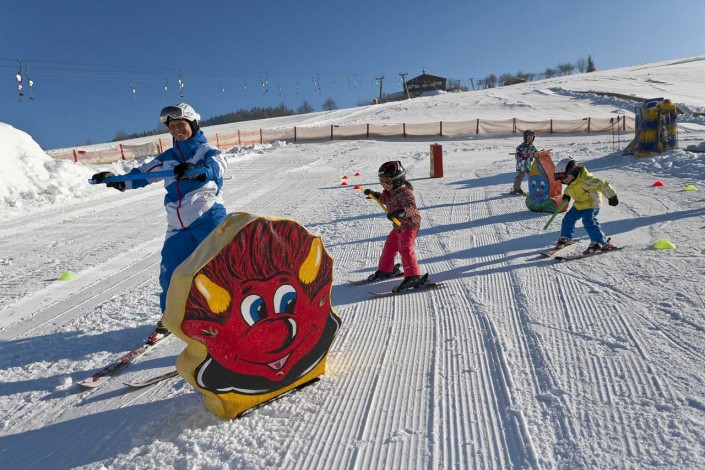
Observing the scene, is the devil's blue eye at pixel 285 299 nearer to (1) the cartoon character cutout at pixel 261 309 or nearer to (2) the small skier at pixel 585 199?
(1) the cartoon character cutout at pixel 261 309

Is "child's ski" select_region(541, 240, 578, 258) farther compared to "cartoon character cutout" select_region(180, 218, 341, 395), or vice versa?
"child's ski" select_region(541, 240, 578, 258)

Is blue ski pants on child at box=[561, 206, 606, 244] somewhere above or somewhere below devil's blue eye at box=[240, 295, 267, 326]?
below

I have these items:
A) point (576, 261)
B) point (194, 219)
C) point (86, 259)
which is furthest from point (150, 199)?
point (576, 261)

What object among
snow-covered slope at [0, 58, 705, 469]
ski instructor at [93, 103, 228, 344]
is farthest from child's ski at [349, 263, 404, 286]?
ski instructor at [93, 103, 228, 344]

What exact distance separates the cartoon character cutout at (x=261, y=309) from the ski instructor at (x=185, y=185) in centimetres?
112

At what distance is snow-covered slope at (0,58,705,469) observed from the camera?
273 cm

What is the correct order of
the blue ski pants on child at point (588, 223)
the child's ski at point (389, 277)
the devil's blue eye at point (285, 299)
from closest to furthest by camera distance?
the devil's blue eye at point (285, 299), the child's ski at point (389, 277), the blue ski pants on child at point (588, 223)

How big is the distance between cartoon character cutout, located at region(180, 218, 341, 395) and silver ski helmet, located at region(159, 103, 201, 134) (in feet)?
4.87

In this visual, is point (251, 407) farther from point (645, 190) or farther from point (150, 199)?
point (150, 199)

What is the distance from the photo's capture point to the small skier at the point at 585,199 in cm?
632

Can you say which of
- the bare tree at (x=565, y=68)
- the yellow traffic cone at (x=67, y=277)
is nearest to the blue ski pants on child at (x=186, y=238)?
the yellow traffic cone at (x=67, y=277)

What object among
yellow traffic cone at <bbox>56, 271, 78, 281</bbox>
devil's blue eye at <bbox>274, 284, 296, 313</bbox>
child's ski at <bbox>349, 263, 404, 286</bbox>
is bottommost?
child's ski at <bbox>349, 263, 404, 286</bbox>

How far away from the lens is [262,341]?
3.05 metres

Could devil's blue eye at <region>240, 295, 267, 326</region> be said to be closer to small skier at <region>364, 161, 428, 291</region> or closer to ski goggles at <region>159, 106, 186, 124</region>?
ski goggles at <region>159, 106, 186, 124</region>
